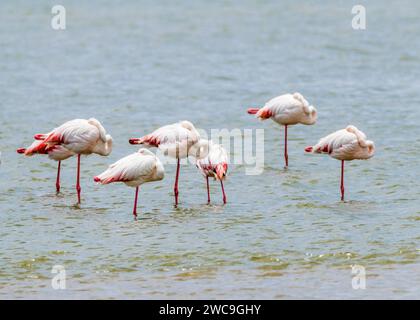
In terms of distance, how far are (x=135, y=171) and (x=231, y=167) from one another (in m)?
2.60

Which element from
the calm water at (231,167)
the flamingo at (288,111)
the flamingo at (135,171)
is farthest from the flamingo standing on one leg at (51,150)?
the flamingo at (288,111)

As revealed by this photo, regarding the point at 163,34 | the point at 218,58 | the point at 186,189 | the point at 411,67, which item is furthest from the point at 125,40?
the point at 186,189

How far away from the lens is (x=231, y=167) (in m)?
13.7

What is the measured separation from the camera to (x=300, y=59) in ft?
72.5

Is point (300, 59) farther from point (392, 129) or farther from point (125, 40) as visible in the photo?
point (392, 129)

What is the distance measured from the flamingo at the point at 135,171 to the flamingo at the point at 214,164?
0.64m

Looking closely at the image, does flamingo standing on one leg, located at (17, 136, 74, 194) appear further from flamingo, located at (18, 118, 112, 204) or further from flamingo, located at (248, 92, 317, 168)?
flamingo, located at (248, 92, 317, 168)

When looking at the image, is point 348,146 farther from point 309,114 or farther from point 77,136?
point 77,136

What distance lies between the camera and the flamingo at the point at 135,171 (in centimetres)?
1136

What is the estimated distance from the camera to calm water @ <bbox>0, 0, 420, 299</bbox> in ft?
31.6

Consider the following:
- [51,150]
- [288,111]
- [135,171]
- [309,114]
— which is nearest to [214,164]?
[135,171]

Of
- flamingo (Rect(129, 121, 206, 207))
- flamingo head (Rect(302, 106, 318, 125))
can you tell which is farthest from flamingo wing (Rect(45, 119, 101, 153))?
flamingo head (Rect(302, 106, 318, 125))

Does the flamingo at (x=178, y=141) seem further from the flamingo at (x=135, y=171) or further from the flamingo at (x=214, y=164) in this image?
the flamingo at (x=135, y=171)

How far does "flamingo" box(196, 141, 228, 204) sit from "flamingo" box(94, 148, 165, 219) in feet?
2.11
